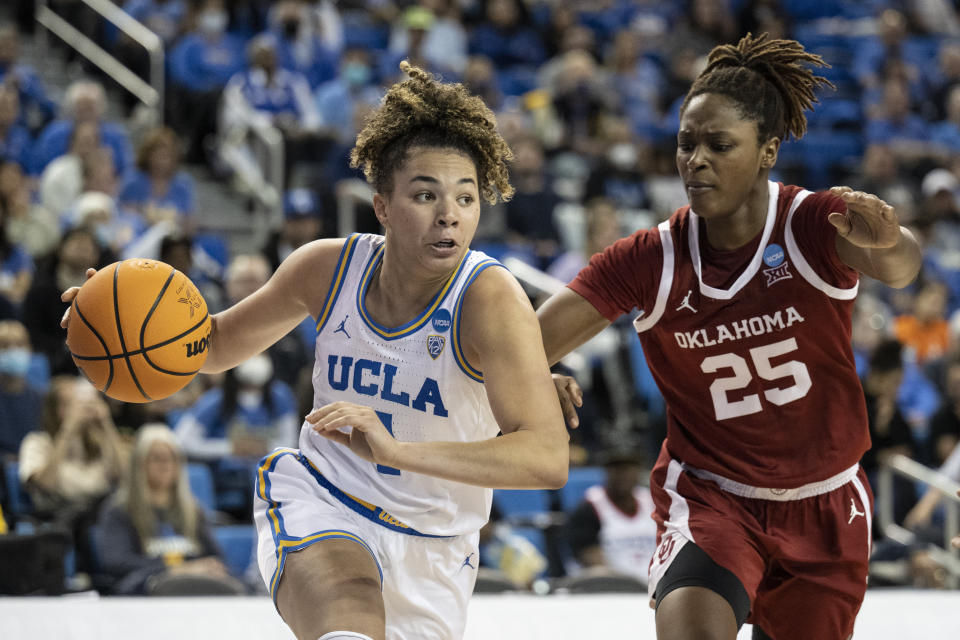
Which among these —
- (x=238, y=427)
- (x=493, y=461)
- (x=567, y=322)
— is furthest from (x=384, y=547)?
(x=238, y=427)

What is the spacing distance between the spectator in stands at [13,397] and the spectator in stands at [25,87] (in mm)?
3112

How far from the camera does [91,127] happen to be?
8.85m

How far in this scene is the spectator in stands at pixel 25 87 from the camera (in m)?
9.46

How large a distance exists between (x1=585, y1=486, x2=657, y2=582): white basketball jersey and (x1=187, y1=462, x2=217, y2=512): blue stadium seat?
2.28 metres

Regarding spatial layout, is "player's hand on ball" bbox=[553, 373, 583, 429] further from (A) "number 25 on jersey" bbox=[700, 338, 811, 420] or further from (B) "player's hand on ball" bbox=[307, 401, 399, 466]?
(B) "player's hand on ball" bbox=[307, 401, 399, 466]

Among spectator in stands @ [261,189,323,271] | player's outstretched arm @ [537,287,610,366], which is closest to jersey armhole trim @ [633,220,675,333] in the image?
player's outstretched arm @ [537,287,610,366]

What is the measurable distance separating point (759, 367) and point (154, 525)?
404 cm

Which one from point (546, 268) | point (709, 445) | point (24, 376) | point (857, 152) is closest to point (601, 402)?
point (546, 268)

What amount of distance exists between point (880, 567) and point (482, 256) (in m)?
4.53

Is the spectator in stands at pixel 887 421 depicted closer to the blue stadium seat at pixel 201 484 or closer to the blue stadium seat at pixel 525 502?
the blue stadium seat at pixel 525 502

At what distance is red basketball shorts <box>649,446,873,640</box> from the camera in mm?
3316

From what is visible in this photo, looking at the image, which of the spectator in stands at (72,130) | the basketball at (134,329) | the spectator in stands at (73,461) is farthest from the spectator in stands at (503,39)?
the basketball at (134,329)

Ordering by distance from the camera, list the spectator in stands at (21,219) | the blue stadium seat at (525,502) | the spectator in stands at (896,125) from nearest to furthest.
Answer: the blue stadium seat at (525,502) < the spectator in stands at (21,219) < the spectator in stands at (896,125)

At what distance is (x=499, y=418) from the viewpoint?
2.96 meters
